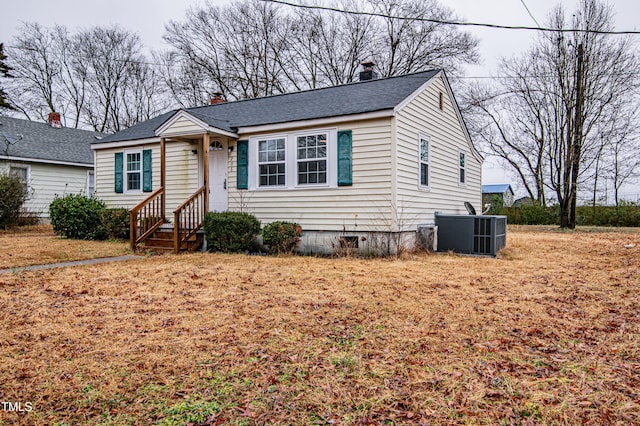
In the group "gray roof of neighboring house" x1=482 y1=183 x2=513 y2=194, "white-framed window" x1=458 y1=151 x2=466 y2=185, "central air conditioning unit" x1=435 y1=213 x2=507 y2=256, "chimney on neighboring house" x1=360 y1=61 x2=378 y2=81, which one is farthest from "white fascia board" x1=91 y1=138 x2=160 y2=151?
"gray roof of neighboring house" x1=482 y1=183 x2=513 y2=194

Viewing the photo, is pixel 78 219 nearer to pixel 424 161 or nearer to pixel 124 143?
pixel 124 143

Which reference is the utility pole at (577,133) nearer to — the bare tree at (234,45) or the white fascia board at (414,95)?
the white fascia board at (414,95)

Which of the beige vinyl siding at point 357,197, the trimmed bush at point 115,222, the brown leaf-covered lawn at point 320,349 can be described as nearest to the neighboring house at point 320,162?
the beige vinyl siding at point 357,197

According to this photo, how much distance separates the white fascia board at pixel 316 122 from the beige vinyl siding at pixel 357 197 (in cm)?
14

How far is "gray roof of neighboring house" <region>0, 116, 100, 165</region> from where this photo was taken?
16.0 metres

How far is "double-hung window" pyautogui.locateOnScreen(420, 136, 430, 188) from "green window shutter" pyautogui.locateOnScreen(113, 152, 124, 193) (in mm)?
8823

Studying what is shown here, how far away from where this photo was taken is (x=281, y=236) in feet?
29.6

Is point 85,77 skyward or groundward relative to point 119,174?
skyward

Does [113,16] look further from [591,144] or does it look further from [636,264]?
[636,264]

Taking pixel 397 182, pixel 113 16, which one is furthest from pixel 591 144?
pixel 113 16

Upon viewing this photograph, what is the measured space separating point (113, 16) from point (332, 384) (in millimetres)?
28605

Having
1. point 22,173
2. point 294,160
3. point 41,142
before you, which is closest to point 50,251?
point 294,160

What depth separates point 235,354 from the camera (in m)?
3.28

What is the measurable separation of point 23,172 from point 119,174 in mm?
6597
